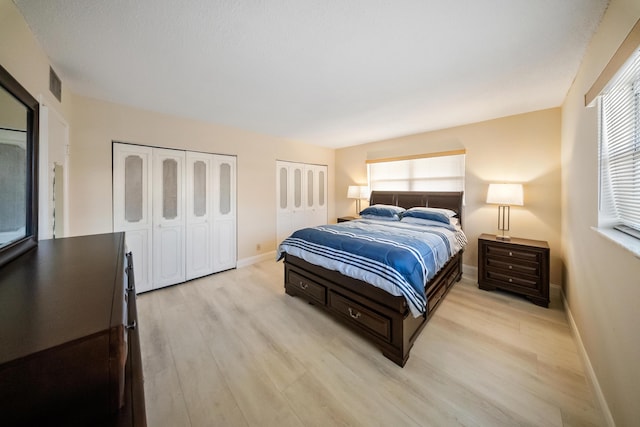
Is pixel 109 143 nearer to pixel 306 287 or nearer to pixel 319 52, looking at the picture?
pixel 319 52

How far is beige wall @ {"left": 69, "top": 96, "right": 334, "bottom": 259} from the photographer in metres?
2.63

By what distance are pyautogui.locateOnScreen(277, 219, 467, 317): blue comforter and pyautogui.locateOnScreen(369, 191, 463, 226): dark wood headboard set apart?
78 centimetres

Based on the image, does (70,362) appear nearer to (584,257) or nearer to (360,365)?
(360,365)

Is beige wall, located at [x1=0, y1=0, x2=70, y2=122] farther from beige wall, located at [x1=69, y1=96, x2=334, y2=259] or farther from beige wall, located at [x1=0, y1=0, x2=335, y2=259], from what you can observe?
beige wall, located at [x1=69, y1=96, x2=334, y2=259]

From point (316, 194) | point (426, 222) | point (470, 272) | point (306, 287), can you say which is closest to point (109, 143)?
point (306, 287)

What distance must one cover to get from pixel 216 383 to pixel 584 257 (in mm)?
3088

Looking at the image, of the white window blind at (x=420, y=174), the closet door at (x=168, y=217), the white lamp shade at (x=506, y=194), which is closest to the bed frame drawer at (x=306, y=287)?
the closet door at (x=168, y=217)

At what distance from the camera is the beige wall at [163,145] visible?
104 inches

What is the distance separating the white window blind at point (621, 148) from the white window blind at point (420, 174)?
2136mm

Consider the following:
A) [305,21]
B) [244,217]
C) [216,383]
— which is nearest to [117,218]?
[244,217]

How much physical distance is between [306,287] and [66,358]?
2.27 metres

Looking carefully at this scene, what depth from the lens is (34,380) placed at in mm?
453

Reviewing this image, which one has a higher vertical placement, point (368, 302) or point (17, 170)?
point (17, 170)

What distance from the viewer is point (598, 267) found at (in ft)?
5.21
